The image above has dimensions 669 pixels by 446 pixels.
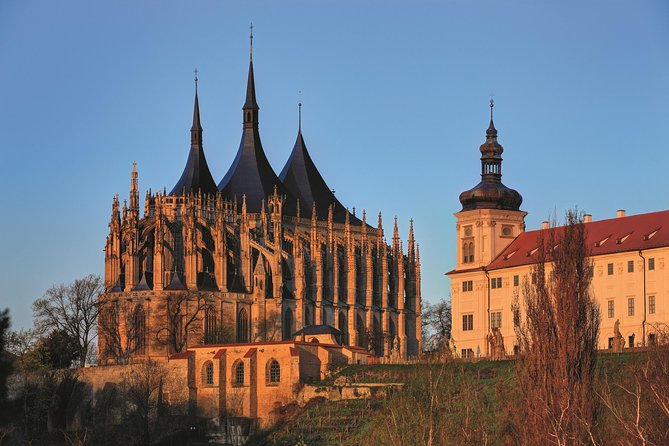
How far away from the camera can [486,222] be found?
101438 millimetres

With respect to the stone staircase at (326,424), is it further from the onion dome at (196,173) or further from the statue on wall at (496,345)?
the onion dome at (196,173)

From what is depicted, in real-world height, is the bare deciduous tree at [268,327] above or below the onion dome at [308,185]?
below

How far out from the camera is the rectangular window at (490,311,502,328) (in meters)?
97.8

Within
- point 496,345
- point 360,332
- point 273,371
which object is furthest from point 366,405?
point 360,332

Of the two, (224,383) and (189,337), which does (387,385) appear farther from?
(189,337)

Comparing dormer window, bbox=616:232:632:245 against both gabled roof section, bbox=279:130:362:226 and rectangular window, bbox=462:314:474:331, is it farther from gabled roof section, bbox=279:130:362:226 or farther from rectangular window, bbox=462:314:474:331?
gabled roof section, bbox=279:130:362:226

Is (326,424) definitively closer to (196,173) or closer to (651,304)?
(651,304)

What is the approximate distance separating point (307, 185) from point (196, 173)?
36.0ft

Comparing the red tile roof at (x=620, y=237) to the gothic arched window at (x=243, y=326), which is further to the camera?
the gothic arched window at (x=243, y=326)

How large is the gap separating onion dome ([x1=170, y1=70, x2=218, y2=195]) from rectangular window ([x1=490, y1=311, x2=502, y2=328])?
98.5ft

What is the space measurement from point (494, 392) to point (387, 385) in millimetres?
10125

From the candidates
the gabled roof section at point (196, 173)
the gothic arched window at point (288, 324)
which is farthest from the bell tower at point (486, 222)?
the gabled roof section at point (196, 173)

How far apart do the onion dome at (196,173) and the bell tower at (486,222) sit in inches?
996

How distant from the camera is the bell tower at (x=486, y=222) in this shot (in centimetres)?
10094
